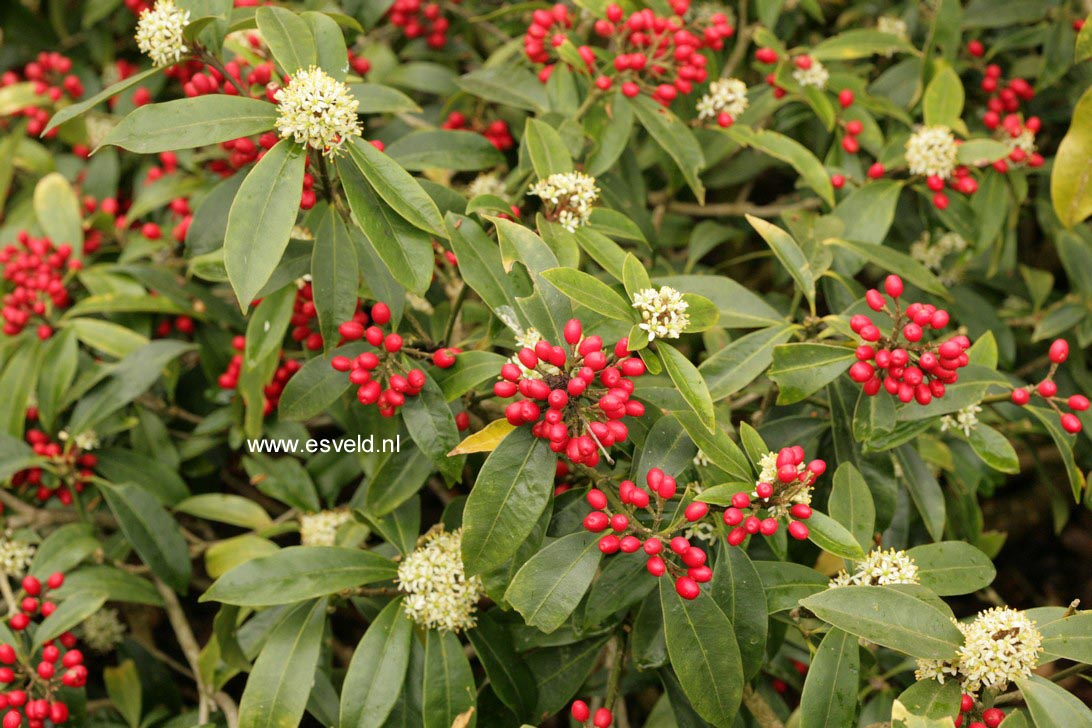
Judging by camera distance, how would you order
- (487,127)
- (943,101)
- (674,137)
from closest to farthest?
(674,137) < (943,101) < (487,127)

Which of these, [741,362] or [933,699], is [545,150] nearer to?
[741,362]

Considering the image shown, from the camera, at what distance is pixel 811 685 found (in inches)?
70.6

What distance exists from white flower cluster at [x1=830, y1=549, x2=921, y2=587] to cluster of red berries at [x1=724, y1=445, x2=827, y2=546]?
185mm

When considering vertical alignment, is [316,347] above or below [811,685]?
above

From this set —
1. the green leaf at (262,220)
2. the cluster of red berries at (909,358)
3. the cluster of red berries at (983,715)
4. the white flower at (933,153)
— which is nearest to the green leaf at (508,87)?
the green leaf at (262,220)

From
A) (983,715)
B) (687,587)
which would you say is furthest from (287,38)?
(983,715)

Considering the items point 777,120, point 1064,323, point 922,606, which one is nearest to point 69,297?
point 777,120

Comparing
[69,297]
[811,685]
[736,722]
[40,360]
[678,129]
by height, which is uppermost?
[69,297]

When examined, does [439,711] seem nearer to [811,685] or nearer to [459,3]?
[811,685]

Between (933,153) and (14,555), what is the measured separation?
309 centimetres

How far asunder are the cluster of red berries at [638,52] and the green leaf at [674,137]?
0.04 m

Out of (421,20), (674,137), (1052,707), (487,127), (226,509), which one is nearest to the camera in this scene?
(1052,707)

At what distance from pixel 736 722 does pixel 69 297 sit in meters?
2.66

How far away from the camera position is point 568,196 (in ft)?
7.15
